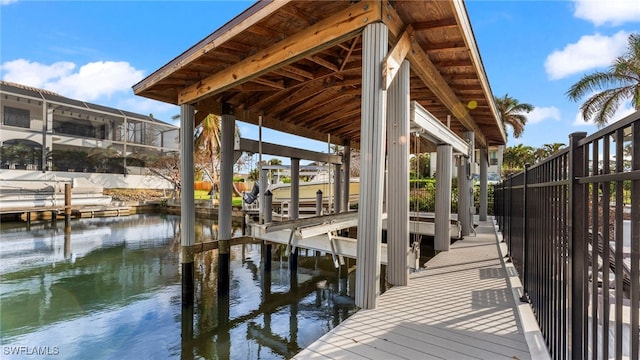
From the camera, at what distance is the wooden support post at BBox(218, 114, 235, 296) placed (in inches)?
248

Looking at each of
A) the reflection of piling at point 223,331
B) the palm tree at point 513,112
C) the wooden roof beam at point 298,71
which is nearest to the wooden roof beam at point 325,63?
the wooden roof beam at point 298,71

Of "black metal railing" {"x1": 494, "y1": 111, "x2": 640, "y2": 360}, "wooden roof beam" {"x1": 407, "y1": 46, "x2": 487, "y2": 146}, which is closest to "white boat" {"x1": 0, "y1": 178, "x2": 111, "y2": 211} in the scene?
"wooden roof beam" {"x1": 407, "y1": 46, "x2": 487, "y2": 146}

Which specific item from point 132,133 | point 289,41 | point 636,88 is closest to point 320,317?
point 289,41

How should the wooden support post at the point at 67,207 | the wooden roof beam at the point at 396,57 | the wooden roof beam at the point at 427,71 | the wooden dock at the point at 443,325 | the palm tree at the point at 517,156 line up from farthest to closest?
the palm tree at the point at 517,156 < the wooden support post at the point at 67,207 < the wooden roof beam at the point at 427,71 < the wooden roof beam at the point at 396,57 < the wooden dock at the point at 443,325

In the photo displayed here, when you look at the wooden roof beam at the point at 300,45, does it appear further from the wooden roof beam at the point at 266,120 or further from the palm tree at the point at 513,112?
the palm tree at the point at 513,112

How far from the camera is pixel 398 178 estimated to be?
3.73 meters

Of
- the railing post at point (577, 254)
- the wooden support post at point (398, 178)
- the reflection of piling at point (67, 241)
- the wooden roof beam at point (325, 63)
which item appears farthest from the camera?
the reflection of piling at point (67, 241)

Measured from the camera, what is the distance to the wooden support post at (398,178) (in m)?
3.67

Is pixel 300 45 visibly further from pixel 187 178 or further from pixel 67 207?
pixel 67 207

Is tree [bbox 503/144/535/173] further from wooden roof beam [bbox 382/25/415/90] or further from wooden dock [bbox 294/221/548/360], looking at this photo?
wooden roof beam [bbox 382/25/415/90]

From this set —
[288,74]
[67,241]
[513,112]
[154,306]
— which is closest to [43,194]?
[67,241]

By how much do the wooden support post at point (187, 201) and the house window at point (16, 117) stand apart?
2242 centimetres

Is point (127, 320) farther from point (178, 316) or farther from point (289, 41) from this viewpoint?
point (289, 41)

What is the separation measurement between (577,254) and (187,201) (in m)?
5.52
